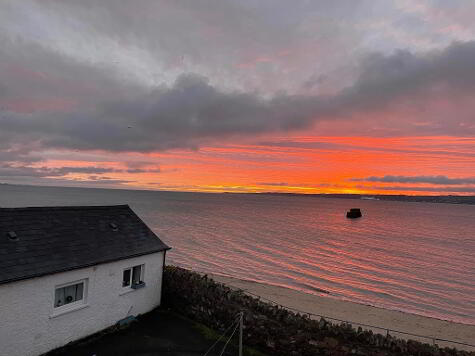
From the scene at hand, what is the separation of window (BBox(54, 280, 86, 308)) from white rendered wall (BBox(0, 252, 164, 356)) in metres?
0.29

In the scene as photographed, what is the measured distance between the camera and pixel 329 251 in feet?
172

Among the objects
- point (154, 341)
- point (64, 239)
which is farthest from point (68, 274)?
point (154, 341)

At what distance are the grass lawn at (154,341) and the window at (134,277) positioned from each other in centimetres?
162

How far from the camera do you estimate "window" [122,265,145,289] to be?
14.7 m

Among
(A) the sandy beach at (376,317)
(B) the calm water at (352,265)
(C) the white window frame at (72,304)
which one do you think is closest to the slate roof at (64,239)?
(C) the white window frame at (72,304)

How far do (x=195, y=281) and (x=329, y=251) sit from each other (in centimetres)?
4088

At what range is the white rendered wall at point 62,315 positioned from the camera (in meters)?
10.3

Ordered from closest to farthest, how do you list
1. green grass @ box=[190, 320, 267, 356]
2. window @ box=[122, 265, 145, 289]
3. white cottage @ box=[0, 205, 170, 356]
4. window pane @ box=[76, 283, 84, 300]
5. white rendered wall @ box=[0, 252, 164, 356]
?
white rendered wall @ box=[0, 252, 164, 356]
white cottage @ box=[0, 205, 170, 356]
window pane @ box=[76, 283, 84, 300]
green grass @ box=[190, 320, 267, 356]
window @ box=[122, 265, 145, 289]

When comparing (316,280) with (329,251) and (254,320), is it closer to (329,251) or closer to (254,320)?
(329,251)

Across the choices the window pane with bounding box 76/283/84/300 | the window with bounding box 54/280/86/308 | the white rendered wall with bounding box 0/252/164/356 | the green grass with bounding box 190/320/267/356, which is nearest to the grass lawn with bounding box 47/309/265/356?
the green grass with bounding box 190/320/267/356

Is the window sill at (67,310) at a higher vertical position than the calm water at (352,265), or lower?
higher

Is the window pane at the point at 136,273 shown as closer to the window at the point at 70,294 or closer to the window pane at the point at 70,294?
the window at the point at 70,294

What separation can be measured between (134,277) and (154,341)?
3346 mm

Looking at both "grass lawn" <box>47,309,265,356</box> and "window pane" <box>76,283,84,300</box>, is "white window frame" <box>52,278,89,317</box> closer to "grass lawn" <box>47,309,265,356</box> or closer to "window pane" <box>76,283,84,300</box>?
"window pane" <box>76,283,84,300</box>
